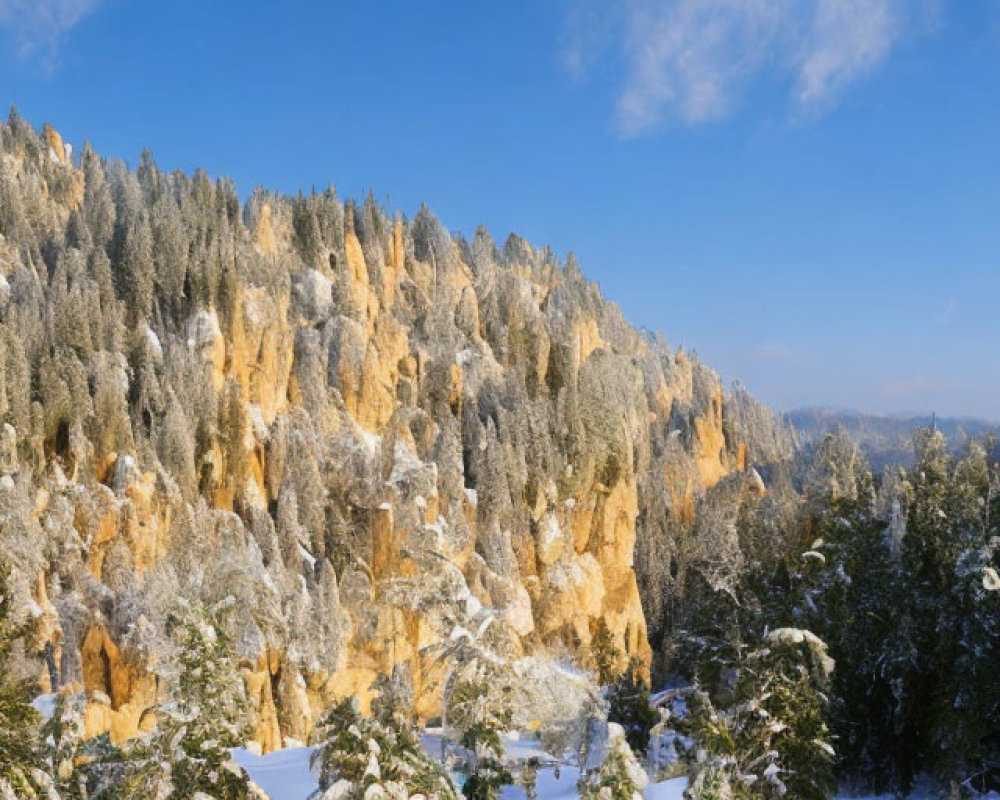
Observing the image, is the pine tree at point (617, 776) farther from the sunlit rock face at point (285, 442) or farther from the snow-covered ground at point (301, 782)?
the sunlit rock face at point (285, 442)

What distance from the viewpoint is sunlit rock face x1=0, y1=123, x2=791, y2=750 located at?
1341 inches

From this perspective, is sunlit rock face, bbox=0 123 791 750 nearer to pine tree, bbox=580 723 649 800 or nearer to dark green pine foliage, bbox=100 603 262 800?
pine tree, bbox=580 723 649 800

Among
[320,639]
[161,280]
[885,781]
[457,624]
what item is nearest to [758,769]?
[457,624]

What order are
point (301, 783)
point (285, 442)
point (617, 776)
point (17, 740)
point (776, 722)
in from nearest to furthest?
1. point (17, 740)
2. point (617, 776)
3. point (776, 722)
4. point (301, 783)
5. point (285, 442)

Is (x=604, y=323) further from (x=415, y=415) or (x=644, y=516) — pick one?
(x=415, y=415)

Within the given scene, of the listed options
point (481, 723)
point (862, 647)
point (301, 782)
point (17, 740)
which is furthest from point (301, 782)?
point (862, 647)

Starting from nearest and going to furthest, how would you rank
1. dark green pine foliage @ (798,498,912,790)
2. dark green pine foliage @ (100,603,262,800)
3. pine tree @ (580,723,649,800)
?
dark green pine foliage @ (100,603,262,800) < pine tree @ (580,723,649,800) < dark green pine foliage @ (798,498,912,790)

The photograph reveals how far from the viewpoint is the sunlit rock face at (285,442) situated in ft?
112

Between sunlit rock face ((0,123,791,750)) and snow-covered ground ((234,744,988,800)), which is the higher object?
sunlit rock face ((0,123,791,750))

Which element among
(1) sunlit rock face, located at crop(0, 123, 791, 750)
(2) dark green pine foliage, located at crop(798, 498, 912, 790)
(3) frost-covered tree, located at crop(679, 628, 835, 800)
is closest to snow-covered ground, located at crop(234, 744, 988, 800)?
(3) frost-covered tree, located at crop(679, 628, 835, 800)

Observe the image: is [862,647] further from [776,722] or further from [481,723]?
[481,723]

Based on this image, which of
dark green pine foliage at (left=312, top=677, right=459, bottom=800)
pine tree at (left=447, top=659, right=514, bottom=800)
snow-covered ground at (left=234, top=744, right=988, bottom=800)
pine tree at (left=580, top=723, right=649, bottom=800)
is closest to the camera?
dark green pine foliage at (left=312, top=677, right=459, bottom=800)

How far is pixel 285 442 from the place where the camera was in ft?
156

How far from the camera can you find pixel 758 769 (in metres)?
16.7
